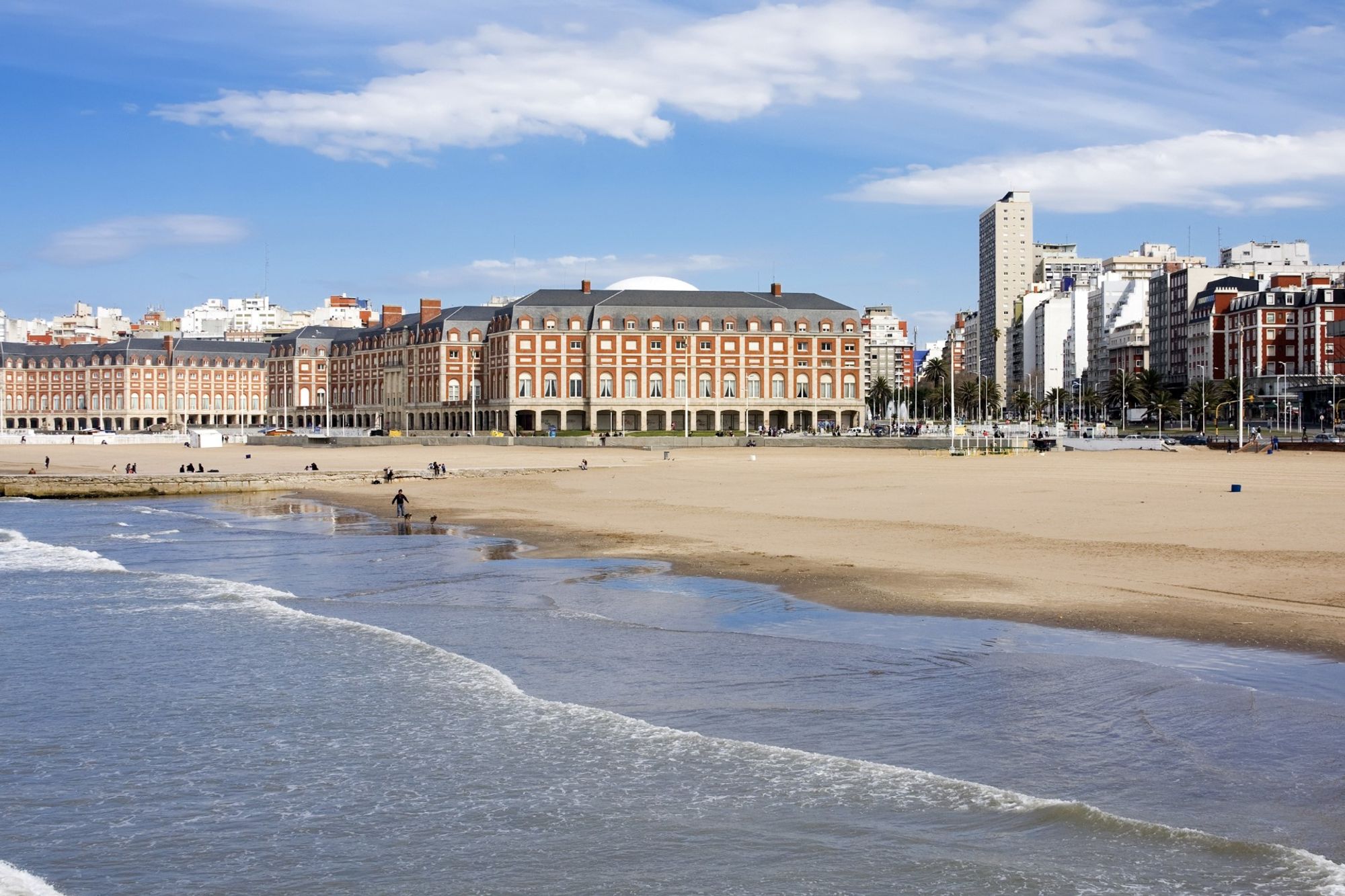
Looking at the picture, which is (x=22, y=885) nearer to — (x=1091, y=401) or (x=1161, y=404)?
(x=1161, y=404)

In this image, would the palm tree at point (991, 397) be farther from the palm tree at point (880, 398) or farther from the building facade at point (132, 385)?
the building facade at point (132, 385)

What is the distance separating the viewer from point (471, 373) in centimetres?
11269

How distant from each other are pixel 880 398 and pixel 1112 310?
4107 cm

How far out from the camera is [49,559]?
28938mm

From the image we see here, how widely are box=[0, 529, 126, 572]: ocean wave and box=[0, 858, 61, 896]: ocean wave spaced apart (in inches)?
735

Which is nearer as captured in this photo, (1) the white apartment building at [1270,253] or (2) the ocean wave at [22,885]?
(2) the ocean wave at [22,885]

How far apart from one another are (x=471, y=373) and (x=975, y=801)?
344ft

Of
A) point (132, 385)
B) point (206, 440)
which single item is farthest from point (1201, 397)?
point (132, 385)

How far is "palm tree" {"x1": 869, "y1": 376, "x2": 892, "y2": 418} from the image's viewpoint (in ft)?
561

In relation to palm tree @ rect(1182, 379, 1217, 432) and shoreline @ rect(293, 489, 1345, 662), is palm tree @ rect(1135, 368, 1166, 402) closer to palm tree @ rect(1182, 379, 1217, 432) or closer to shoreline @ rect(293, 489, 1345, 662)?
palm tree @ rect(1182, 379, 1217, 432)

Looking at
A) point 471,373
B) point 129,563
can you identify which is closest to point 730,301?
point 471,373

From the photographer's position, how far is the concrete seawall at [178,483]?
5469 centimetres

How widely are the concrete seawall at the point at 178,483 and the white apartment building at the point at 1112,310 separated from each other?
144 metres

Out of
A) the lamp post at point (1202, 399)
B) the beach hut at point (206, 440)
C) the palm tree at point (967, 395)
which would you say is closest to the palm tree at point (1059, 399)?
the palm tree at point (967, 395)
